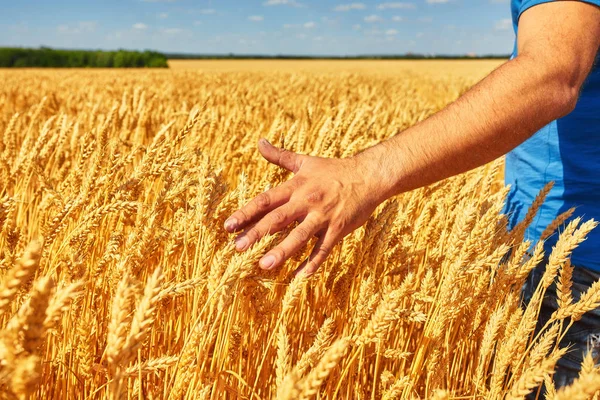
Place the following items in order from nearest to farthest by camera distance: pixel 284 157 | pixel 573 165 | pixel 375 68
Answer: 1. pixel 284 157
2. pixel 573 165
3. pixel 375 68

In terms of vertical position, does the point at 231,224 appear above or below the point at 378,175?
below

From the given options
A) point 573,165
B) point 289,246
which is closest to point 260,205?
point 289,246

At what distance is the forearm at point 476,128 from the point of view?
1.03 meters

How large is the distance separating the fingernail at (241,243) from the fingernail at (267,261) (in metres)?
0.05

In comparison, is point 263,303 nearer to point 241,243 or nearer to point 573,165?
point 241,243

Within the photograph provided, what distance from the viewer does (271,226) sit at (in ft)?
3.30

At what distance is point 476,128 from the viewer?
40.9 inches

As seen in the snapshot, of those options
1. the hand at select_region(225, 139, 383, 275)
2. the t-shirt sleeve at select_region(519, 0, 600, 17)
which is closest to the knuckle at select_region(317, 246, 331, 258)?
the hand at select_region(225, 139, 383, 275)

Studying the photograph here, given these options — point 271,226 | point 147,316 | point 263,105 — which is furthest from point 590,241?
point 263,105

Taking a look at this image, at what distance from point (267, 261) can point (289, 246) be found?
0.05m

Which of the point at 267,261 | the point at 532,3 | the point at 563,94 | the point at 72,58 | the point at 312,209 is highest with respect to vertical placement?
the point at 72,58

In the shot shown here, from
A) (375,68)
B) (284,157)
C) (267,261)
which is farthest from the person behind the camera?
(375,68)

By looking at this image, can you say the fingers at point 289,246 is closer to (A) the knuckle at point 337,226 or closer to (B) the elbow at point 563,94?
(A) the knuckle at point 337,226

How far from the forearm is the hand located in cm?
4
